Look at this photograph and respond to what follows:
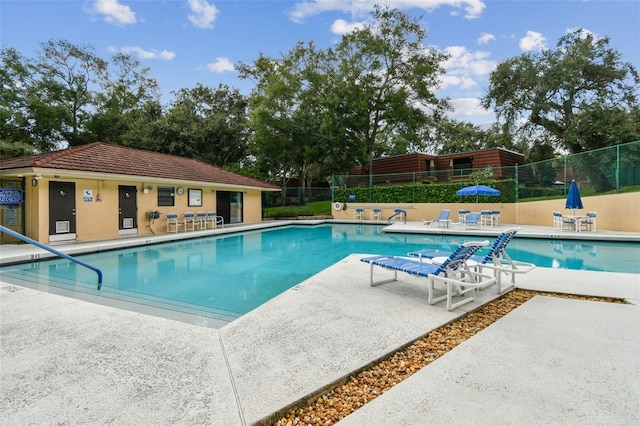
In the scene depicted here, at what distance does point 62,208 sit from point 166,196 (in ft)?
12.4

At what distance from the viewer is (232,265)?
7.71 metres

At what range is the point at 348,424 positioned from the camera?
73.5 inches

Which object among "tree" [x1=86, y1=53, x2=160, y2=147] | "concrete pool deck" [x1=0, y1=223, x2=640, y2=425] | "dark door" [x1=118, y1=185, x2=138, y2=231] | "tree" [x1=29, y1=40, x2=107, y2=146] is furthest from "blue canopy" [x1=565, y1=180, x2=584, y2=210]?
"tree" [x1=29, y1=40, x2=107, y2=146]

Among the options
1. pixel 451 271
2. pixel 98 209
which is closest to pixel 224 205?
pixel 98 209

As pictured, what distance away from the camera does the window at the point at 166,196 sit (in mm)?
13203

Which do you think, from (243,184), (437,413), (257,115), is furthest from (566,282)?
(257,115)

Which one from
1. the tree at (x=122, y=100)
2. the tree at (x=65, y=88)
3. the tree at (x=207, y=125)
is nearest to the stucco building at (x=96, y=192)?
the tree at (x=207, y=125)

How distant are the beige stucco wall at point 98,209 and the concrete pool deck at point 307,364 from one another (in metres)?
7.11

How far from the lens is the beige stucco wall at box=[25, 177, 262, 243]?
962cm

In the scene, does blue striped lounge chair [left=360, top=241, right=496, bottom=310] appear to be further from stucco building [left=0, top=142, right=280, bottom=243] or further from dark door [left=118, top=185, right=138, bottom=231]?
dark door [left=118, top=185, right=138, bottom=231]

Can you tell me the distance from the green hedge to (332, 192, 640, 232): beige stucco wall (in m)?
0.26

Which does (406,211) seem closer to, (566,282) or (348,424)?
(566,282)

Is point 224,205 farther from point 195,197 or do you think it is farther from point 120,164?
point 120,164

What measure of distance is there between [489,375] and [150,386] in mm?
2368
